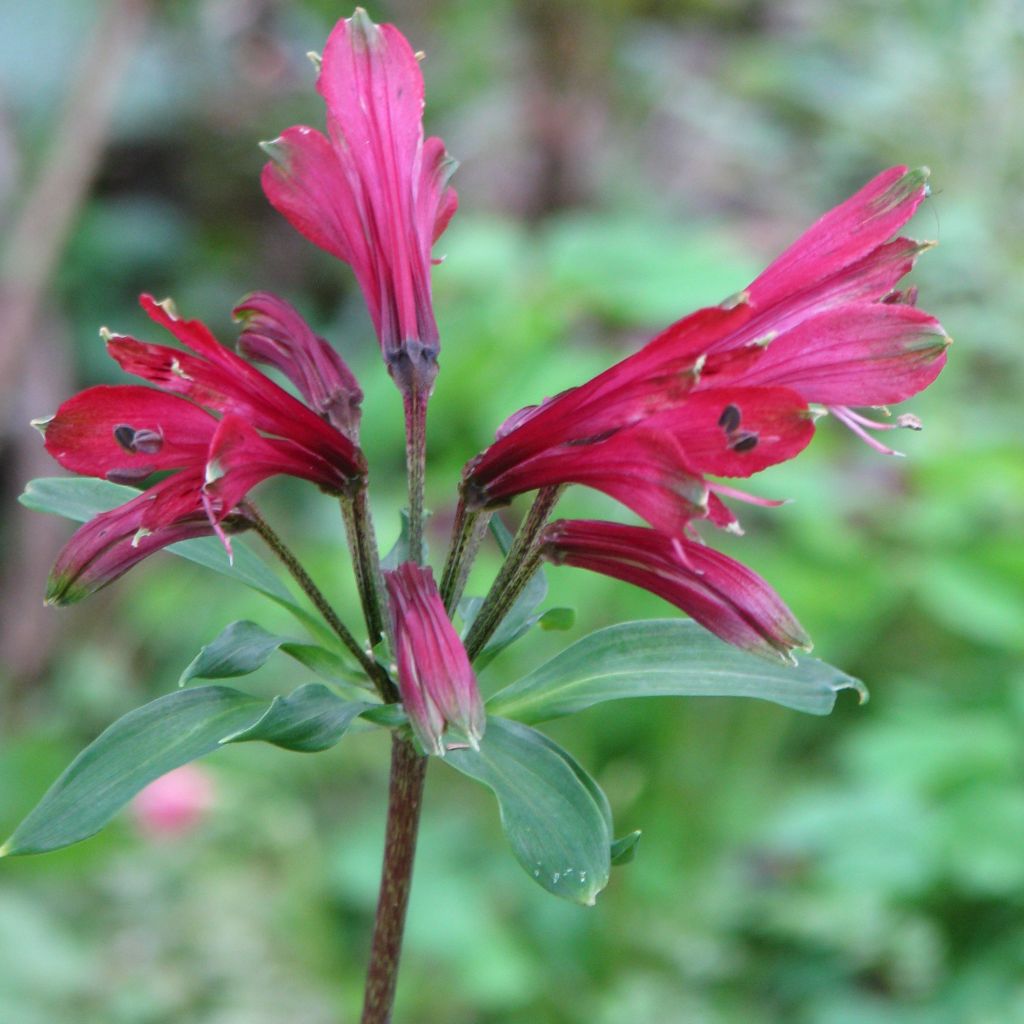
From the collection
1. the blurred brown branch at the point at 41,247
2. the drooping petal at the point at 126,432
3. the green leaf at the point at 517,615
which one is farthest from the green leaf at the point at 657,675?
the blurred brown branch at the point at 41,247

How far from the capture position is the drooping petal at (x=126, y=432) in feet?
2.17

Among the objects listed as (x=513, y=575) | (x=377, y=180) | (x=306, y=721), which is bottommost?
(x=306, y=721)

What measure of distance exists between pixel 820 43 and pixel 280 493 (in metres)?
3.13

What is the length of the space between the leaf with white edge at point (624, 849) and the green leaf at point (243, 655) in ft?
0.61

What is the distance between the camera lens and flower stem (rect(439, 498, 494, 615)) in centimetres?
72

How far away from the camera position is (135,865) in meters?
2.35

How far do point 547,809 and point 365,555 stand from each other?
17 centimetres

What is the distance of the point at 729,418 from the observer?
0.62 meters

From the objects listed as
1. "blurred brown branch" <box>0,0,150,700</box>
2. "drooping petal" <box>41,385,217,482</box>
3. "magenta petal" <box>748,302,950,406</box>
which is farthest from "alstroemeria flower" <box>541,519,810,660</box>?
"blurred brown branch" <box>0,0,150,700</box>

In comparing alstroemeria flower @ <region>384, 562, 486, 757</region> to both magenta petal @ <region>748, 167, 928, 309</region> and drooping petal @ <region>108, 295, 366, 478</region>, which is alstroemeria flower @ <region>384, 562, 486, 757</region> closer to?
drooping petal @ <region>108, 295, 366, 478</region>

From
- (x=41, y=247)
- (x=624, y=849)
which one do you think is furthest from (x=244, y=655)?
(x=41, y=247)

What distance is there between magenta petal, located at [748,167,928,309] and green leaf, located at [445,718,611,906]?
0.91ft

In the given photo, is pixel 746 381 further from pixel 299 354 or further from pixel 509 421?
pixel 299 354

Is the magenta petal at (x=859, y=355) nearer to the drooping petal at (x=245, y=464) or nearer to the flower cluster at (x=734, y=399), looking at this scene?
the flower cluster at (x=734, y=399)
